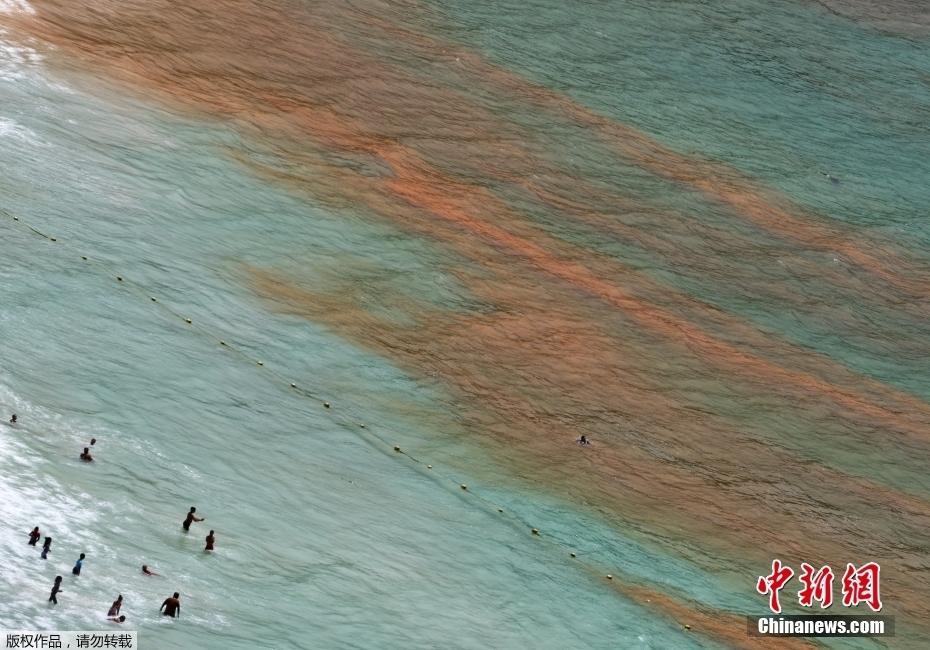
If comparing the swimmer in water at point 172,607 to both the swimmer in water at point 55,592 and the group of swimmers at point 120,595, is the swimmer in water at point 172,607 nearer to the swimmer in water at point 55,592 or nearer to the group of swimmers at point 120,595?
the group of swimmers at point 120,595

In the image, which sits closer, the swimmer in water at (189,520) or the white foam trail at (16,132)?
the swimmer in water at (189,520)

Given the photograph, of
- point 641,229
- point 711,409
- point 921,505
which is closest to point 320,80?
point 641,229

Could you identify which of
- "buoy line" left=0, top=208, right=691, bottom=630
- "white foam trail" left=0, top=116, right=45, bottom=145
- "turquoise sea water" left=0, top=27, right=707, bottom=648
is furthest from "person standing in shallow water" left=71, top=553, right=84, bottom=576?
"white foam trail" left=0, top=116, right=45, bottom=145

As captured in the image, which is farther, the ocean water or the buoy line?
the buoy line

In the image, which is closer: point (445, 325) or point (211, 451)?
point (211, 451)

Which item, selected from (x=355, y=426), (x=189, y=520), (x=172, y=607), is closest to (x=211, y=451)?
(x=189, y=520)

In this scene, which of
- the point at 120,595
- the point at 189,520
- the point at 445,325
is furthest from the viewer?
the point at 445,325

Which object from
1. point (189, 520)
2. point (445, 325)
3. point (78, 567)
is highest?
point (78, 567)

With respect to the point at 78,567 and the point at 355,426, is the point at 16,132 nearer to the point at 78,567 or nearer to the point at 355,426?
the point at 355,426

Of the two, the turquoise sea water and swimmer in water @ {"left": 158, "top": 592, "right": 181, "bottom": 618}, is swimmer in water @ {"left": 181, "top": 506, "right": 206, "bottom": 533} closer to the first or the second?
the turquoise sea water

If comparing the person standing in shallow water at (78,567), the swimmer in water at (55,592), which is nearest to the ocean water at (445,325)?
the person standing in shallow water at (78,567)
